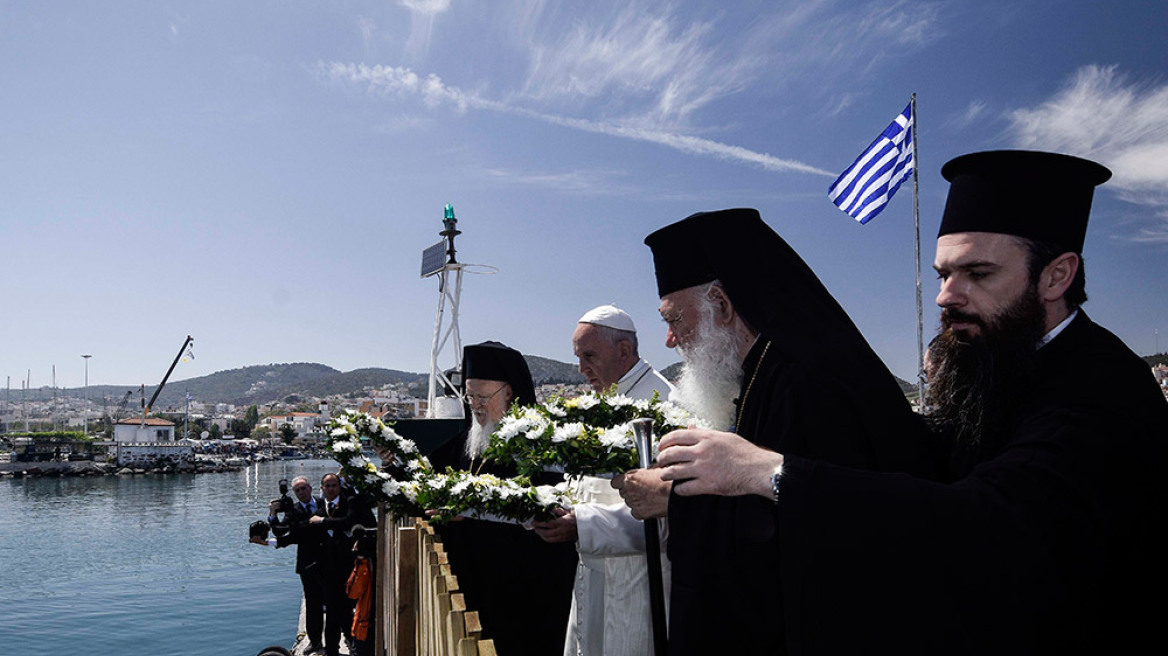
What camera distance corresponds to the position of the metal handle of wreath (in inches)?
91.6

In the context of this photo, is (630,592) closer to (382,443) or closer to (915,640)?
(915,640)

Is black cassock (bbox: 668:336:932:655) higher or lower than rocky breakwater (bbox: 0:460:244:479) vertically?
higher

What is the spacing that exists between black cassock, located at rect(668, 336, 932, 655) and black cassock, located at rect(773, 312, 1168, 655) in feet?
0.88

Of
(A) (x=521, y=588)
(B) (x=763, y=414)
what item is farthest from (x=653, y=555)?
(A) (x=521, y=588)

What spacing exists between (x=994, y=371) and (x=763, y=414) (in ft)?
1.89

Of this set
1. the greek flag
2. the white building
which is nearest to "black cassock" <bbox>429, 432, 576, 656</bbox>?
the greek flag

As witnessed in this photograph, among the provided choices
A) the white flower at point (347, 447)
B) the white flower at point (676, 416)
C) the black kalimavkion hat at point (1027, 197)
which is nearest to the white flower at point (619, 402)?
the white flower at point (676, 416)

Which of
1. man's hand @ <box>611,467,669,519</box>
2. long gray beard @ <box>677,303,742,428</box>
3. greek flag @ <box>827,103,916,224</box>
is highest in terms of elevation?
greek flag @ <box>827,103,916,224</box>

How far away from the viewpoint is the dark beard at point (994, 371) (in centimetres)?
167

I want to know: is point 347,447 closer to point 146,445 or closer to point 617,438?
point 617,438

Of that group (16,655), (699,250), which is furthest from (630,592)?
(16,655)

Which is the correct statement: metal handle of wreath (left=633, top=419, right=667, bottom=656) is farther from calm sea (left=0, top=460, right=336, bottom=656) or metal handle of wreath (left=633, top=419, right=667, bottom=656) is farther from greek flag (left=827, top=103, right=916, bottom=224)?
calm sea (left=0, top=460, right=336, bottom=656)

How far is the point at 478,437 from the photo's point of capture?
5.25 m

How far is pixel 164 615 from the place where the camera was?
817 inches
